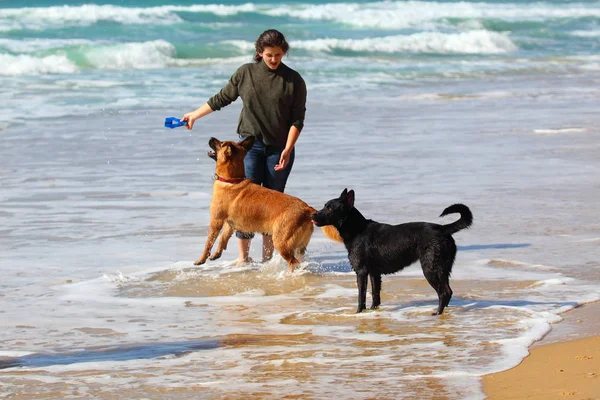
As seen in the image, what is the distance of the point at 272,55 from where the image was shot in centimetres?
752

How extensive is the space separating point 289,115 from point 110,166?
516 cm

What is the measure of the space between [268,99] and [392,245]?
1734 mm

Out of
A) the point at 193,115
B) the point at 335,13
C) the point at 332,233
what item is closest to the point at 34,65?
the point at 193,115

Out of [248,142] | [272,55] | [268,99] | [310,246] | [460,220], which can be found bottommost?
[310,246]

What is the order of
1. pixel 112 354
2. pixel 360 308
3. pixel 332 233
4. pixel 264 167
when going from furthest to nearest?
pixel 264 167 < pixel 332 233 < pixel 360 308 < pixel 112 354

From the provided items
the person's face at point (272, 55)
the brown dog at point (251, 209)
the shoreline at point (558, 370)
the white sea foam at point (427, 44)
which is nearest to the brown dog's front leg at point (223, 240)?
the brown dog at point (251, 209)

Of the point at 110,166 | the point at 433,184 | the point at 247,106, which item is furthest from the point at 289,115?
the point at 110,166

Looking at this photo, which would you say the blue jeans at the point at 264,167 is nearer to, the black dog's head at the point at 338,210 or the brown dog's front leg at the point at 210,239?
the brown dog's front leg at the point at 210,239

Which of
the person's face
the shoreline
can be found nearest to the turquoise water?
the person's face

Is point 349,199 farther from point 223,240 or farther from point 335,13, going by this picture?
point 335,13

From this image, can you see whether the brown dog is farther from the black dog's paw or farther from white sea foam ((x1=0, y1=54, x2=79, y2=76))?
→ white sea foam ((x1=0, y1=54, x2=79, y2=76))

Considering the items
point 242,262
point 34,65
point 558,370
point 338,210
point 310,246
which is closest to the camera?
point 558,370

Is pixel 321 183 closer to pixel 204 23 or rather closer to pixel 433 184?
pixel 433 184

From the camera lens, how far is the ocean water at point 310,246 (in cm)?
536
